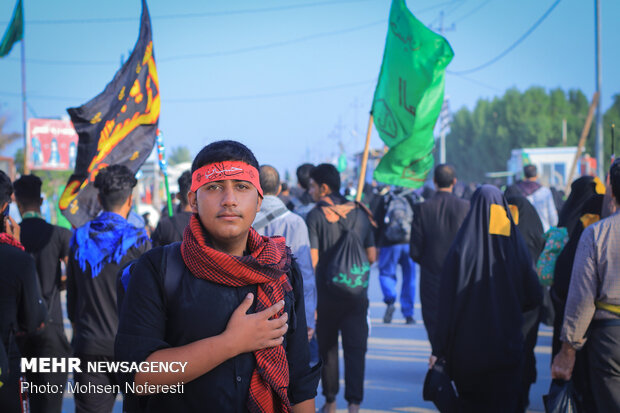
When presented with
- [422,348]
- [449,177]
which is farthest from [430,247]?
[422,348]

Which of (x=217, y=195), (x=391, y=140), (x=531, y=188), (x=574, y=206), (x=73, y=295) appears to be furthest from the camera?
(x=531, y=188)

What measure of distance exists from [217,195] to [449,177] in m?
5.54

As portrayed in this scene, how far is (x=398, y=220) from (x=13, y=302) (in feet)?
24.2

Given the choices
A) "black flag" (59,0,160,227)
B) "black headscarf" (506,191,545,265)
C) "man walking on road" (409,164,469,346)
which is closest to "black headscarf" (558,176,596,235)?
"man walking on road" (409,164,469,346)

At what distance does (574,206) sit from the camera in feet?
18.0

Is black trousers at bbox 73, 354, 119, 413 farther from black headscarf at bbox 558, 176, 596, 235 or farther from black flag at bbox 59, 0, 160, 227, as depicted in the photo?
black headscarf at bbox 558, 176, 596, 235

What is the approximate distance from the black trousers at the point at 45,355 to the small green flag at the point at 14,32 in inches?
210

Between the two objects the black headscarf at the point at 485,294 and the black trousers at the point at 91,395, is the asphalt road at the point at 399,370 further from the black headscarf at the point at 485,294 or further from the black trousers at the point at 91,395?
the black trousers at the point at 91,395

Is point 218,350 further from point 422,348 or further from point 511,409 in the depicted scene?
point 422,348

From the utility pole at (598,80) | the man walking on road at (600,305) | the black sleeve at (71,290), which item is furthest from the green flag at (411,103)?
the utility pole at (598,80)

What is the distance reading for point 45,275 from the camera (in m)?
4.72

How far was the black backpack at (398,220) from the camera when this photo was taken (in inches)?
392

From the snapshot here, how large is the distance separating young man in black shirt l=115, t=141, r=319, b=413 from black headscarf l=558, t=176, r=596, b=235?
3.86 meters

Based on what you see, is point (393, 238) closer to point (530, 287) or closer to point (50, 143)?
point (530, 287)
